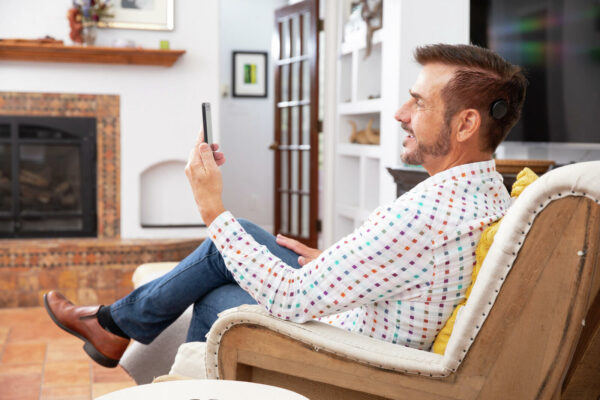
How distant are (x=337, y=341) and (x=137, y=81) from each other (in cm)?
370

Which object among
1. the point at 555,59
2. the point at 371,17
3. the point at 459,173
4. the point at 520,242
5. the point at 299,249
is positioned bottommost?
the point at 299,249

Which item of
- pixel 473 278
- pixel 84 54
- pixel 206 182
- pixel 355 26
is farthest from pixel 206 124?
pixel 355 26

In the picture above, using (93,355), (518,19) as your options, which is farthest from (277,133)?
(93,355)

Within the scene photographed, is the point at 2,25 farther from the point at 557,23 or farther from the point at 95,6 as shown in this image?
the point at 557,23

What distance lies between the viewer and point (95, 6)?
4.54 meters

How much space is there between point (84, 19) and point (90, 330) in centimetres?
289

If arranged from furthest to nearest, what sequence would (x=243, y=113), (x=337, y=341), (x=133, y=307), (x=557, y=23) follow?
(x=243, y=113), (x=557, y=23), (x=133, y=307), (x=337, y=341)

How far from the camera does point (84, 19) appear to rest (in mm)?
4516

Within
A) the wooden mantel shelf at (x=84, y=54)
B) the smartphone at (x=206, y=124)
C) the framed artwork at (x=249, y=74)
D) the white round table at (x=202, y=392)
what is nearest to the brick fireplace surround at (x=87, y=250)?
the wooden mantel shelf at (x=84, y=54)

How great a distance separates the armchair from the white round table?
0.22 meters

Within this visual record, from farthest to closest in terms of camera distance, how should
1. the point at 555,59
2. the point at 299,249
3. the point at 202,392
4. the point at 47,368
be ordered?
the point at 47,368
the point at 555,59
the point at 299,249
the point at 202,392

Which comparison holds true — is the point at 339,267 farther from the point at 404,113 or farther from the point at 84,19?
the point at 84,19

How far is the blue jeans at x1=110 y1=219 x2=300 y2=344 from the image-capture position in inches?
74.9

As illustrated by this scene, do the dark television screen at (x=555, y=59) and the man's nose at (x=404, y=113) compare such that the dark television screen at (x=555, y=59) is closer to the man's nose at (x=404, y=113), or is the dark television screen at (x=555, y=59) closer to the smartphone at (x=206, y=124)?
the man's nose at (x=404, y=113)
